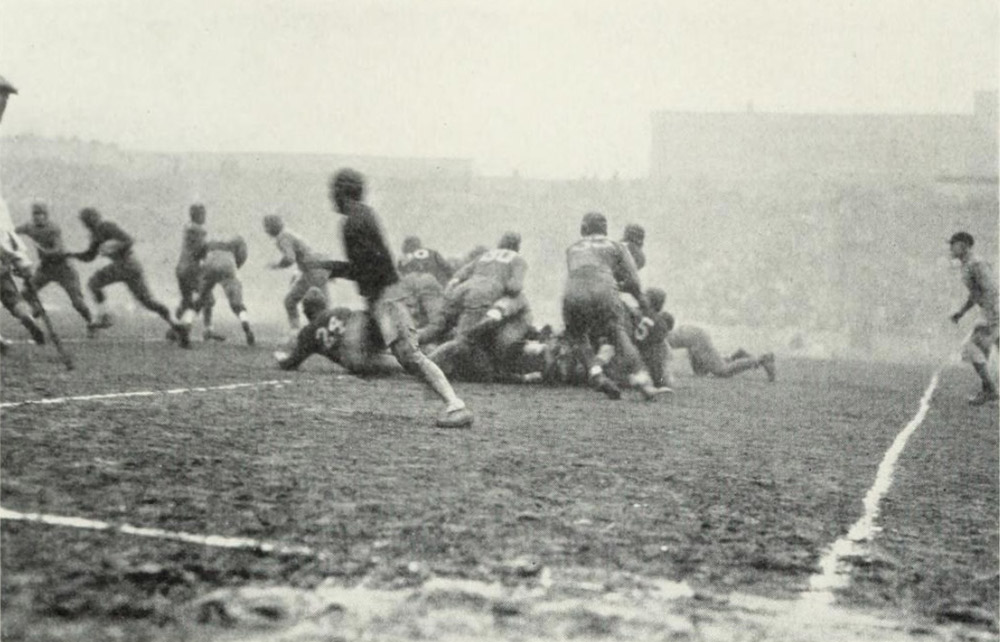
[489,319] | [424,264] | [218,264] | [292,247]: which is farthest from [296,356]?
[218,264]

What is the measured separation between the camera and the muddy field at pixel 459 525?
2.63 meters

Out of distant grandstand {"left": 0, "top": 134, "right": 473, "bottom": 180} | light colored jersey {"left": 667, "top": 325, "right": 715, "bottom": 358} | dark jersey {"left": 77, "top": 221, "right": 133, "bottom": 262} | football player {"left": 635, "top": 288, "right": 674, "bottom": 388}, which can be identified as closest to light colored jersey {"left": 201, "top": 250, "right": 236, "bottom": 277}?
dark jersey {"left": 77, "top": 221, "right": 133, "bottom": 262}

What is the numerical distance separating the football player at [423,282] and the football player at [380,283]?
189 inches

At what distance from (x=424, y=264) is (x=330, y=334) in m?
2.98

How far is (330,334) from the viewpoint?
9.85 m

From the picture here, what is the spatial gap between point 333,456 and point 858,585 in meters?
2.48

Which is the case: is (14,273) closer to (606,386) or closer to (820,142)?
(606,386)

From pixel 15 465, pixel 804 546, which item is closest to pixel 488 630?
pixel 804 546

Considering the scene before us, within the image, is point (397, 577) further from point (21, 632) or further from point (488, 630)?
point (21, 632)

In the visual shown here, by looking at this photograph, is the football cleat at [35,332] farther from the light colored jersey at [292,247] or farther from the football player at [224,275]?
the football player at [224,275]

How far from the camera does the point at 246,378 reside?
8.81 meters

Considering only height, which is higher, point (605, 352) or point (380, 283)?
point (380, 283)

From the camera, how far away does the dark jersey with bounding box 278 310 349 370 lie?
9812 millimetres

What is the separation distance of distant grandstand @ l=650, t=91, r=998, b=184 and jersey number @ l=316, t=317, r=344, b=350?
33.6 m
